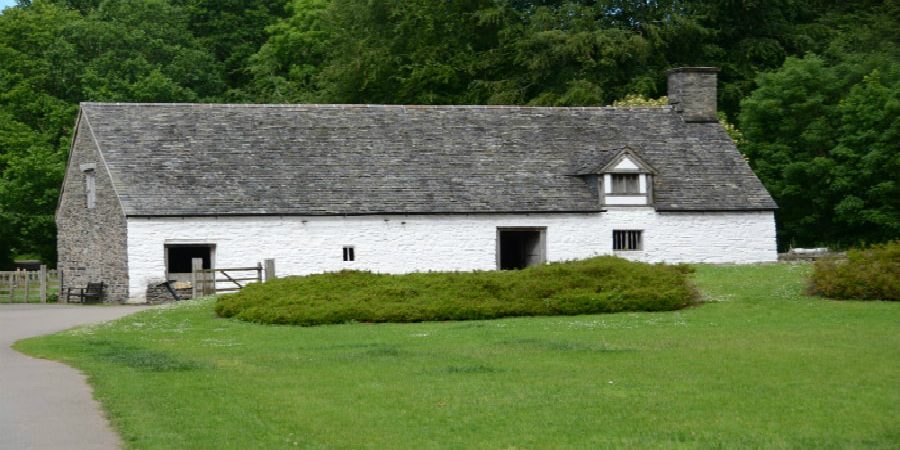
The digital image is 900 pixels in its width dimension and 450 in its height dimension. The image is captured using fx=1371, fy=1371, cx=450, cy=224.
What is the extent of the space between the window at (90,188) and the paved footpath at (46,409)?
63.5 feet

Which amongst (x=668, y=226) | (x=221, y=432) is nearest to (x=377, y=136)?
(x=668, y=226)

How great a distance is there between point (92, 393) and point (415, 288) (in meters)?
14.1

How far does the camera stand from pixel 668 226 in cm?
4697

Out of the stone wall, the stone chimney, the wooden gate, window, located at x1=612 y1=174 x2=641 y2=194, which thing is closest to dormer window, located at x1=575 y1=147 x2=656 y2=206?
window, located at x1=612 y1=174 x2=641 y2=194

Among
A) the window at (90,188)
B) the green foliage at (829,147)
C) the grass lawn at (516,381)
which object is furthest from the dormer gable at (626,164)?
the grass lawn at (516,381)

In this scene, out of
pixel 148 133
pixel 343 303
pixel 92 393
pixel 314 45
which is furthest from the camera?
pixel 314 45

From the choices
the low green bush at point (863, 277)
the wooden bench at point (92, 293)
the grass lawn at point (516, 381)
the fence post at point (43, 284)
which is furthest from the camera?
the fence post at point (43, 284)

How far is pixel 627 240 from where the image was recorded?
47000 millimetres

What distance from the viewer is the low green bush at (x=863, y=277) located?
30047mm

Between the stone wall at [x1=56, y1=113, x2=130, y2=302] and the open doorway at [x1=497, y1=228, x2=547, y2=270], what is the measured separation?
12430 millimetres

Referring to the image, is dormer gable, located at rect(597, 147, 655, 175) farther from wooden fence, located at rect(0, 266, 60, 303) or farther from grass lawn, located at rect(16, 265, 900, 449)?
wooden fence, located at rect(0, 266, 60, 303)

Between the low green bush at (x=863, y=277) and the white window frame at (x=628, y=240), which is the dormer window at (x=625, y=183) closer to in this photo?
the white window frame at (x=628, y=240)

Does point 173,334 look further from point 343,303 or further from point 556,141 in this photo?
point 556,141

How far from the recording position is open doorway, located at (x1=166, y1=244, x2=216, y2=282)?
4353 centimetres
